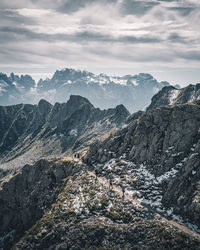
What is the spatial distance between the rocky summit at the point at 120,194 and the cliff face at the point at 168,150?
28 centimetres

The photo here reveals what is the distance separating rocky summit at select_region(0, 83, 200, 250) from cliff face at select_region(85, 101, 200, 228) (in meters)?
0.28

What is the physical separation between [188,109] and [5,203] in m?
91.2

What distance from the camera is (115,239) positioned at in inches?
2223

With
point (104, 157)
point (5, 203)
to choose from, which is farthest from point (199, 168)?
point (5, 203)

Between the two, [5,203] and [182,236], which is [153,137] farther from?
[5,203]

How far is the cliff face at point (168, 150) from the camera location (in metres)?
62.9

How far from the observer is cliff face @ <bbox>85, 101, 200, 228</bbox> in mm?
62906

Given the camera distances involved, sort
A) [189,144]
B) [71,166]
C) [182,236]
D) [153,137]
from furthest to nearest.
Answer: [71,166] → [153,137] → [189,144] → [182,236]

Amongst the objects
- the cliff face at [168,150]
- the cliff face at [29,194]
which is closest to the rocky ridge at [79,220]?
the cliff face at [29,194]

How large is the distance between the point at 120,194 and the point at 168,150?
79.7 feet

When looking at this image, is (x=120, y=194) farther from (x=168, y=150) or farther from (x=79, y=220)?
(x=168, y=150)

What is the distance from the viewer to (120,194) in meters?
70.0

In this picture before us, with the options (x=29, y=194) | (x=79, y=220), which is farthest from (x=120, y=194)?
(x=29, y=194)

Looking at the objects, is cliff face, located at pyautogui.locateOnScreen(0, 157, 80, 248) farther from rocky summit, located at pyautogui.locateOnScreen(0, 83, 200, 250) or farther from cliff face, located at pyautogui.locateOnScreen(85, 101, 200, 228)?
cliff face, located at pyautogui.locateOnScreen(85, 101, 200, 228)
